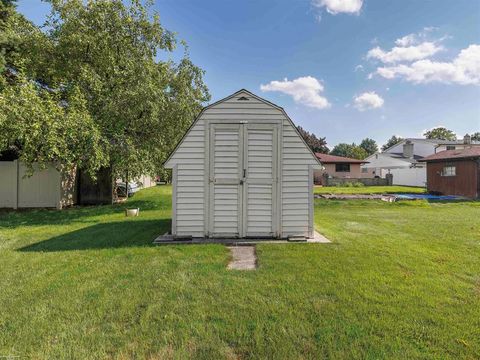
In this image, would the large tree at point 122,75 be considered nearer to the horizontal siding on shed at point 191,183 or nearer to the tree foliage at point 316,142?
the horizontal siding on shed at point 191,183

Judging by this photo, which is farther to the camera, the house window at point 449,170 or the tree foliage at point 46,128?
the house window at point 449,170

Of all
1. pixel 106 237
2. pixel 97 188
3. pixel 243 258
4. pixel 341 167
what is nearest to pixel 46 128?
pixel 106 237

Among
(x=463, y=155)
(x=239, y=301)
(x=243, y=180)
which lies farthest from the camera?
(x=463, y=155)

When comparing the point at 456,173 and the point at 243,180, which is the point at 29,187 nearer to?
the point at 243,180

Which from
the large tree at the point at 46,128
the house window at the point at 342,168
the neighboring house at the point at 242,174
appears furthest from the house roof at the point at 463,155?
the large tree at the point at 46,128

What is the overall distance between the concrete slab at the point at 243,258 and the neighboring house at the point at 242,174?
0.65 metres

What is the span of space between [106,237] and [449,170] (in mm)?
23993

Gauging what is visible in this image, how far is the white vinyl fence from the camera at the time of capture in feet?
37.2

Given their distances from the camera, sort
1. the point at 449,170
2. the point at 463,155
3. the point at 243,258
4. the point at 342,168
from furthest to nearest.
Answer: the point at 342,168
the point at 449,170
the point at 463,155
the point at 243,258

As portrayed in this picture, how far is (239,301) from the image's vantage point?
343 cm

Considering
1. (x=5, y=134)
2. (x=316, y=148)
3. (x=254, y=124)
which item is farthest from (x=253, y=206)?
(x=316, y=148)

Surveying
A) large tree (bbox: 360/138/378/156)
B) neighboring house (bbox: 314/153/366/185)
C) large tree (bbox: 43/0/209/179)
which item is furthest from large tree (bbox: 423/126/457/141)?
large tree (bbox: 43/0/209/179)

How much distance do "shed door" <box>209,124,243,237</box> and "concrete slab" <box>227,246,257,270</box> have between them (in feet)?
2.15

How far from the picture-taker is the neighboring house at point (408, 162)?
3001 centimetres
